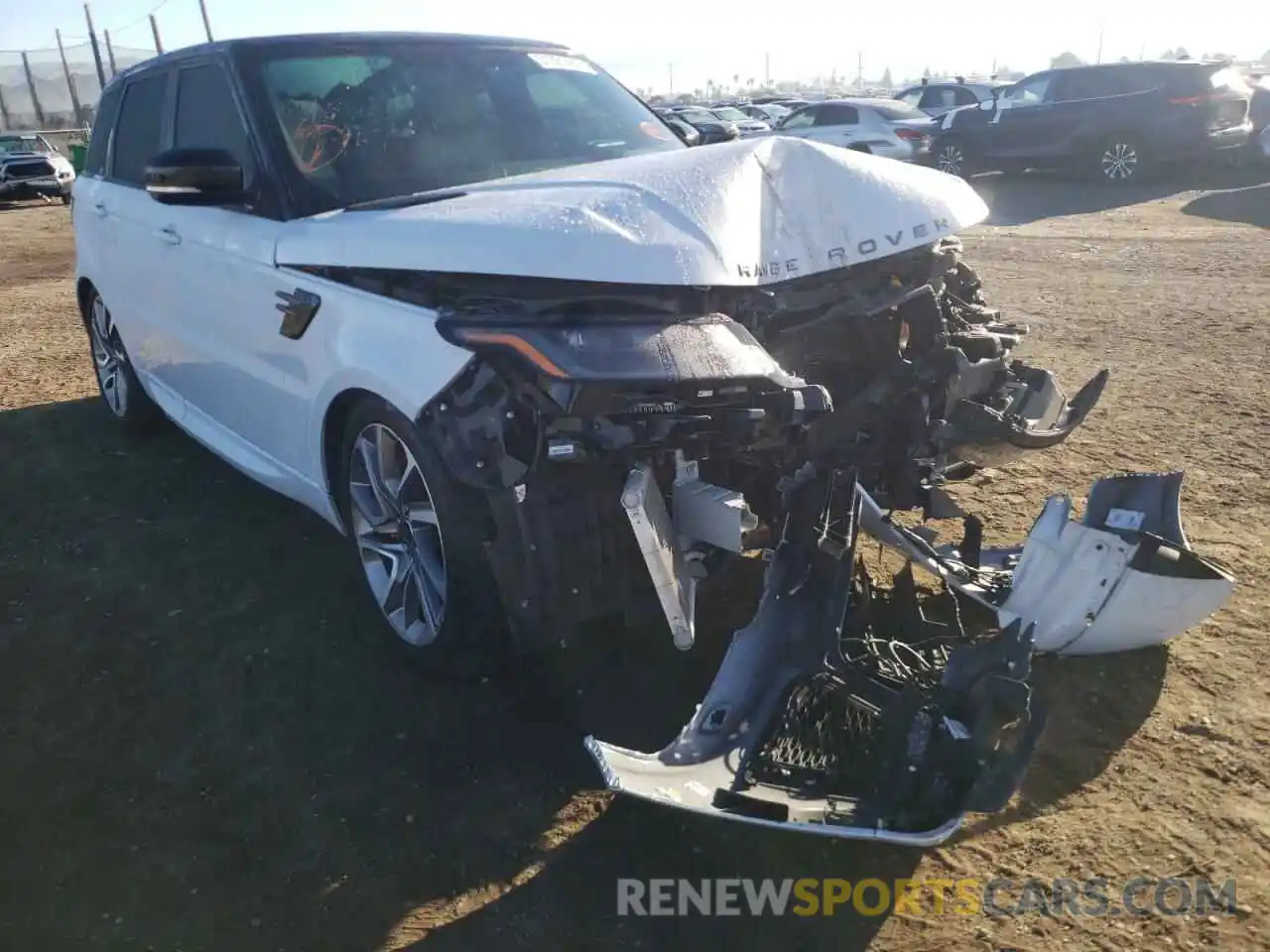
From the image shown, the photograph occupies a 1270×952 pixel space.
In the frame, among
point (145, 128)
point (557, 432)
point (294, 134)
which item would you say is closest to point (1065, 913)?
point (557, 432)

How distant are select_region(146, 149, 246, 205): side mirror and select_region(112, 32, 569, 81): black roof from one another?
65 cm

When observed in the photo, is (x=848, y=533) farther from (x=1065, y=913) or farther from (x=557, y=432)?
(x=1065, y=913)

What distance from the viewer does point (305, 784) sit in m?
2.97

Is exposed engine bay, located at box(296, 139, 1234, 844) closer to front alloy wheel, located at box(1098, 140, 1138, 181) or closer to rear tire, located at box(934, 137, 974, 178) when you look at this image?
front alloy wheel, located at box(1098, 140, 1138, 181)

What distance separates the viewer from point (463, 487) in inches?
114

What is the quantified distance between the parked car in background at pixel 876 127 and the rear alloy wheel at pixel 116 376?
12981 mm

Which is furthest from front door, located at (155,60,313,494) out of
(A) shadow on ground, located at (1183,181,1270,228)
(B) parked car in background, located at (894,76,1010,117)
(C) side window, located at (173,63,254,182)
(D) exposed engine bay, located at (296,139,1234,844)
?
(B) parked car in background, located at (894,76,1010,117)

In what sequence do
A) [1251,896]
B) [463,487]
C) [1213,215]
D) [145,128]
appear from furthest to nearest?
[1213,215]
[145,128]
[463,487]
[1251,896]

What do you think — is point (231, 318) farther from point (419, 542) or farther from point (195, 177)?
point (419, 542)

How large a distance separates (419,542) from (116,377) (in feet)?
11.8

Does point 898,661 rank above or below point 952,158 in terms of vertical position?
below

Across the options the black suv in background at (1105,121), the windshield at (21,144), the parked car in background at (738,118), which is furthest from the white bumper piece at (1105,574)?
the windshield at (21,144)

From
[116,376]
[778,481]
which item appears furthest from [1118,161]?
[778,481]

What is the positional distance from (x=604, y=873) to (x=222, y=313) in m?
2.62
